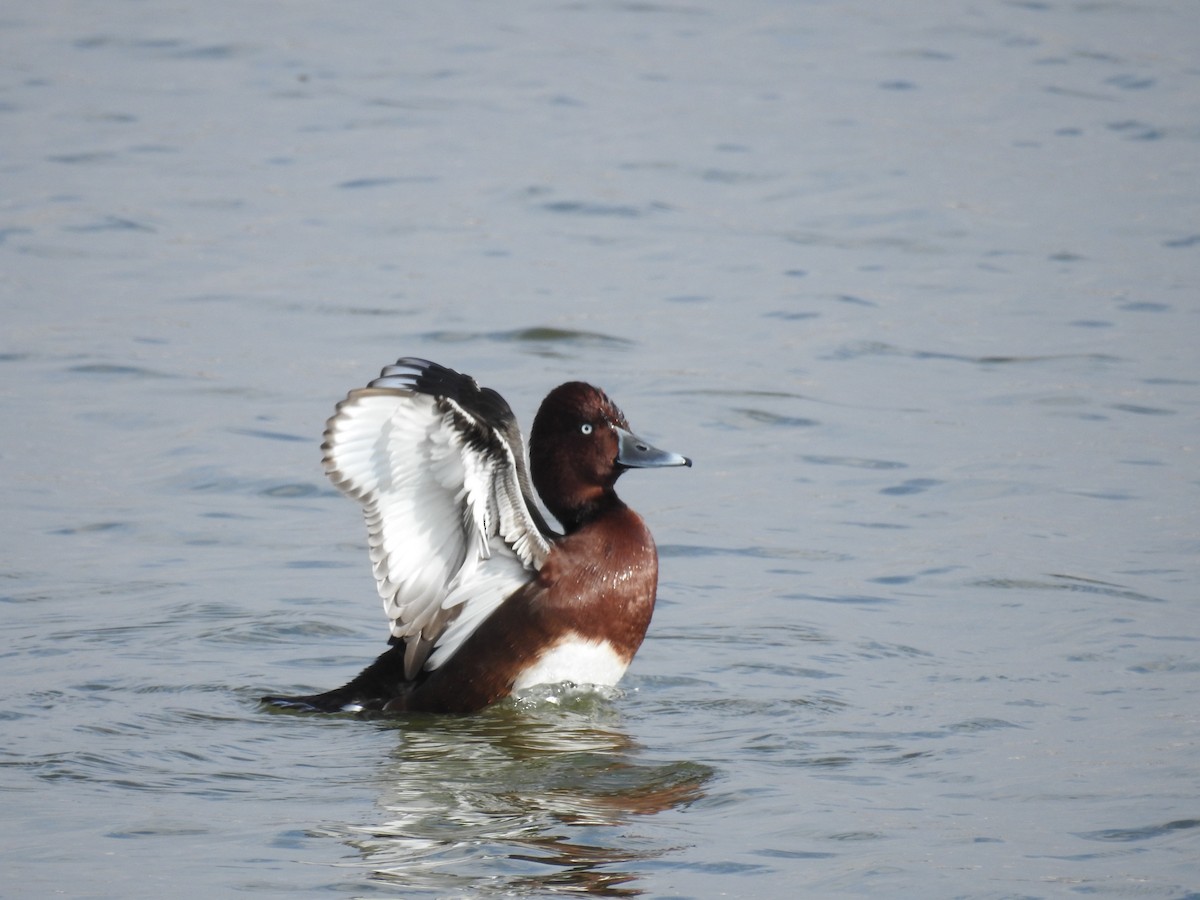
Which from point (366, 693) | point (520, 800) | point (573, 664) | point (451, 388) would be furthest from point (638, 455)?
point (520, 800)

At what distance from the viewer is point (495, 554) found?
6.55m

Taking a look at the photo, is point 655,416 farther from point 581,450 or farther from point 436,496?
point 436,496

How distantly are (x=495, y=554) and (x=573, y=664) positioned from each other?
1.50 feet

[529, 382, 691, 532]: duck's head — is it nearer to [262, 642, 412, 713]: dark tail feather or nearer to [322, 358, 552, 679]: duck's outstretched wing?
[322, 358, 552, 679]: duck's outstretched wing

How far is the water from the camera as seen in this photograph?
5.62 meters

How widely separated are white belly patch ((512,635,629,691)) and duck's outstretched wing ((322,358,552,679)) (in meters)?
0.25

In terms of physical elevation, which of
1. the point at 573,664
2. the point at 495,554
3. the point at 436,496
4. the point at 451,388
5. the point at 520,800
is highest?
the point at 451,388

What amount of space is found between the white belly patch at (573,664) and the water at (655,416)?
0.13m

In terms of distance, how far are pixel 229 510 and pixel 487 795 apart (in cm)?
335

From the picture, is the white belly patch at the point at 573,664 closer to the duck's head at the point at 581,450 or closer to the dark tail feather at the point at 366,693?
the dark tail feather at the point at 366,693

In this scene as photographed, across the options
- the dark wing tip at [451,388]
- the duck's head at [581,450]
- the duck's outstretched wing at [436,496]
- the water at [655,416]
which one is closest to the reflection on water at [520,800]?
the water at [655,416]

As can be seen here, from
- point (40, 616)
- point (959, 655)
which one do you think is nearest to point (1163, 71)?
point (959, 655)

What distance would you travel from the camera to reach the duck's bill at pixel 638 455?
22.6 feet

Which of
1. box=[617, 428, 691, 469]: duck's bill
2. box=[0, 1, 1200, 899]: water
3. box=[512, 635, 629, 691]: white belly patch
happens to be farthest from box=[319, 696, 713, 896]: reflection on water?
box=[617, 428, 691, 469]: duck's bill
